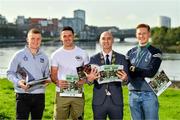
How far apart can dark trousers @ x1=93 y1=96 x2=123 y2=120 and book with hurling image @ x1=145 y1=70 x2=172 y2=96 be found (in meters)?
0.71

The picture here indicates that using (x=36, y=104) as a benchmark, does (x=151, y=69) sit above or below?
above

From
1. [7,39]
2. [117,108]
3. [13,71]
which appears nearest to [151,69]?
[117,108]

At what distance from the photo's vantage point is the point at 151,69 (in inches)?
268

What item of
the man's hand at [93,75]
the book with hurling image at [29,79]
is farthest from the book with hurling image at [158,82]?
the book with hurling image at [29,79]

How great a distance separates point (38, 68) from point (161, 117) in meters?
6.77

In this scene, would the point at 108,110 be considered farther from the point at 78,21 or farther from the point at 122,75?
the point at 78,21

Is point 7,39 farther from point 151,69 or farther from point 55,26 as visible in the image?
point 151,69

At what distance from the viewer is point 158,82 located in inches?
275

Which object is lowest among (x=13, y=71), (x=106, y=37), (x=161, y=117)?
(x=161, y=117)

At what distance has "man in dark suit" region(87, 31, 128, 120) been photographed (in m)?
6.77

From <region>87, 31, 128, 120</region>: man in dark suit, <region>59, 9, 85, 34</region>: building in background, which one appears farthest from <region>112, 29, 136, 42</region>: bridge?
<region>87, 31, 128, 120</region>: man in dark suit

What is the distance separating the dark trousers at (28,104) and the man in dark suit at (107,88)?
1.03 meters

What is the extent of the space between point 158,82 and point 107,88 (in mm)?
983

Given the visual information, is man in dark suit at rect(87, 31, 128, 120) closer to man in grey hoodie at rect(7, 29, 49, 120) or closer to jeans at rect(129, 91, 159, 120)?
jeans at rect(129, 91, 159, 120)
